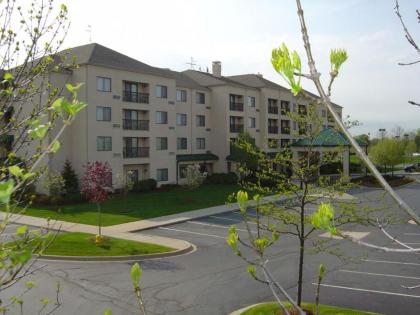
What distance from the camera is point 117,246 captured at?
62.3 ft

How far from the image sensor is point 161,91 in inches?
1668

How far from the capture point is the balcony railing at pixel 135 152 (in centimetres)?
3903

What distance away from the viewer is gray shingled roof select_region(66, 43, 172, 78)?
3624 centimetres

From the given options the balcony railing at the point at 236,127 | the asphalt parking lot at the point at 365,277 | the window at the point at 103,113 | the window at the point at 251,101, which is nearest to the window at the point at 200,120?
the balcony railing at the point at 236,127

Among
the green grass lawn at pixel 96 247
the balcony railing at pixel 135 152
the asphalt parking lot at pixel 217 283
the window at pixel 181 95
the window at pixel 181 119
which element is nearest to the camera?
the asphalt parking lot at pixel 217 283

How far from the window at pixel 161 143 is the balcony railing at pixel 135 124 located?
1.93 m

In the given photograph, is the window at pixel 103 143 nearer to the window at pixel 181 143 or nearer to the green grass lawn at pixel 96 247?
the window at pixel 181 143

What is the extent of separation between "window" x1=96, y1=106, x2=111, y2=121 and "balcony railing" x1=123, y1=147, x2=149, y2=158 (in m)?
3.33

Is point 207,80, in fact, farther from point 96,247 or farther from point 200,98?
point 96,247

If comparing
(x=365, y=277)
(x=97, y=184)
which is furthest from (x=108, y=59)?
(x=365, y=277)

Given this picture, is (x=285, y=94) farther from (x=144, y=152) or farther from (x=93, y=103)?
(x=93, y=103)

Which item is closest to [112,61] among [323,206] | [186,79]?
[186,79]

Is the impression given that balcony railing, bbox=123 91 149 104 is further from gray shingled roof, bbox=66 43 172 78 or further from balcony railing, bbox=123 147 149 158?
balcony railing, bbox=123 147 149 158

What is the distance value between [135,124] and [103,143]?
4180 mm
